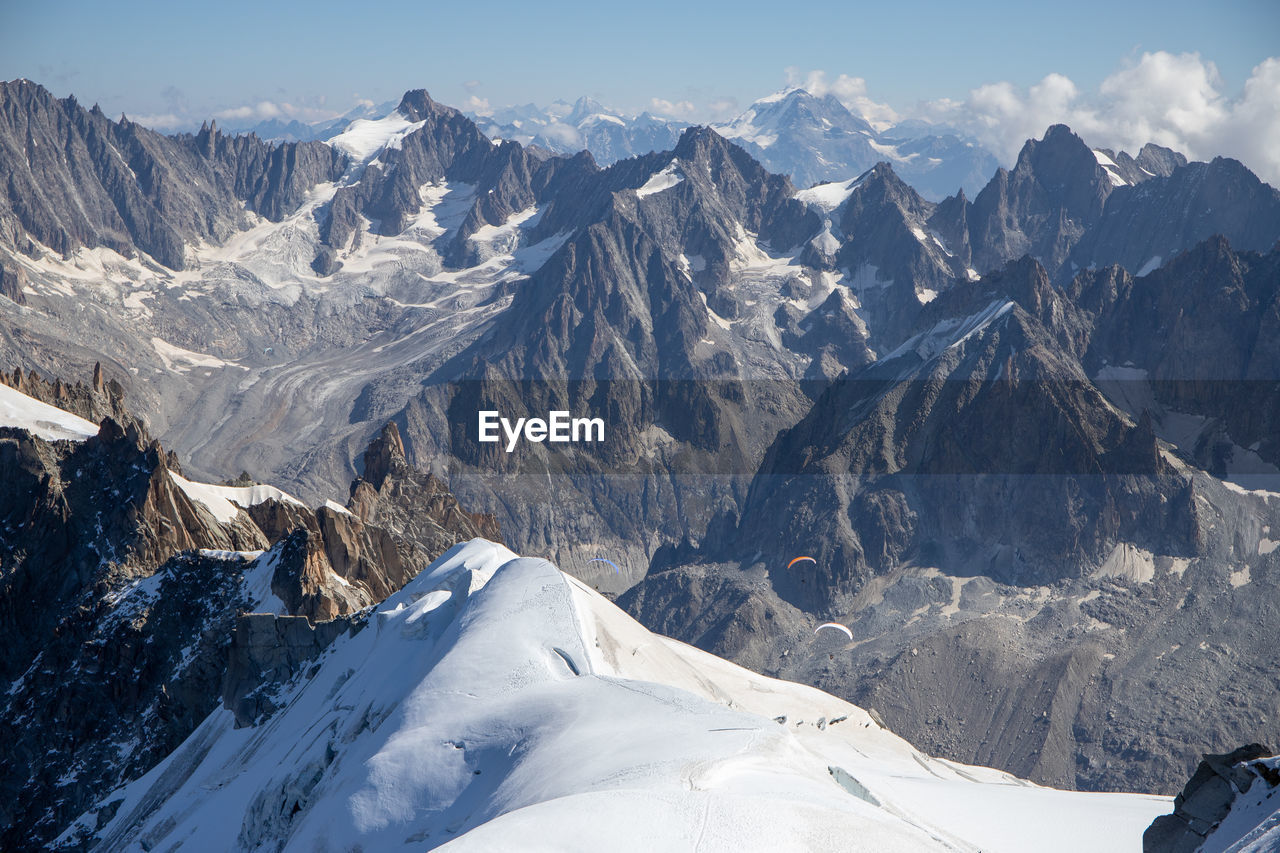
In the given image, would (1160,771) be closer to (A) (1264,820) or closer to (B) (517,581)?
(B) (517,581)

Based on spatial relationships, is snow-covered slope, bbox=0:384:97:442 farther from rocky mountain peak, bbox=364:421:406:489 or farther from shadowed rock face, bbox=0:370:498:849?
rocky mountain peak, bbox=364:421:406:489

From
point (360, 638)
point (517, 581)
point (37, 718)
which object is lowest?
point (37, 718)

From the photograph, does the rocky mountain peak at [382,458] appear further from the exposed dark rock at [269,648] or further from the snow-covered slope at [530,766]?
the snow-covered slope at [530,766]

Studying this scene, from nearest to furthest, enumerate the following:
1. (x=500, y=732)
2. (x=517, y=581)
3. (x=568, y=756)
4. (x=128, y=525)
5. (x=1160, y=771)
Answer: (x=568, y=756), (x=500, y=732), (x=517, y=581), (x=128, y=525), (x=1160, y=771)

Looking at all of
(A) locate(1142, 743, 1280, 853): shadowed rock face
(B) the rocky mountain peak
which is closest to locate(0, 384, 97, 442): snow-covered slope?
(B) the rocky mountain peak

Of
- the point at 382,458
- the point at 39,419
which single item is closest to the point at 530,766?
the point at 39,419

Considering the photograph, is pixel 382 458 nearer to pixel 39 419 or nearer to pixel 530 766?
pixel 39 419

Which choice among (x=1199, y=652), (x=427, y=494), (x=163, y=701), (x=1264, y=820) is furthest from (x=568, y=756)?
(x=1199, y=652)
